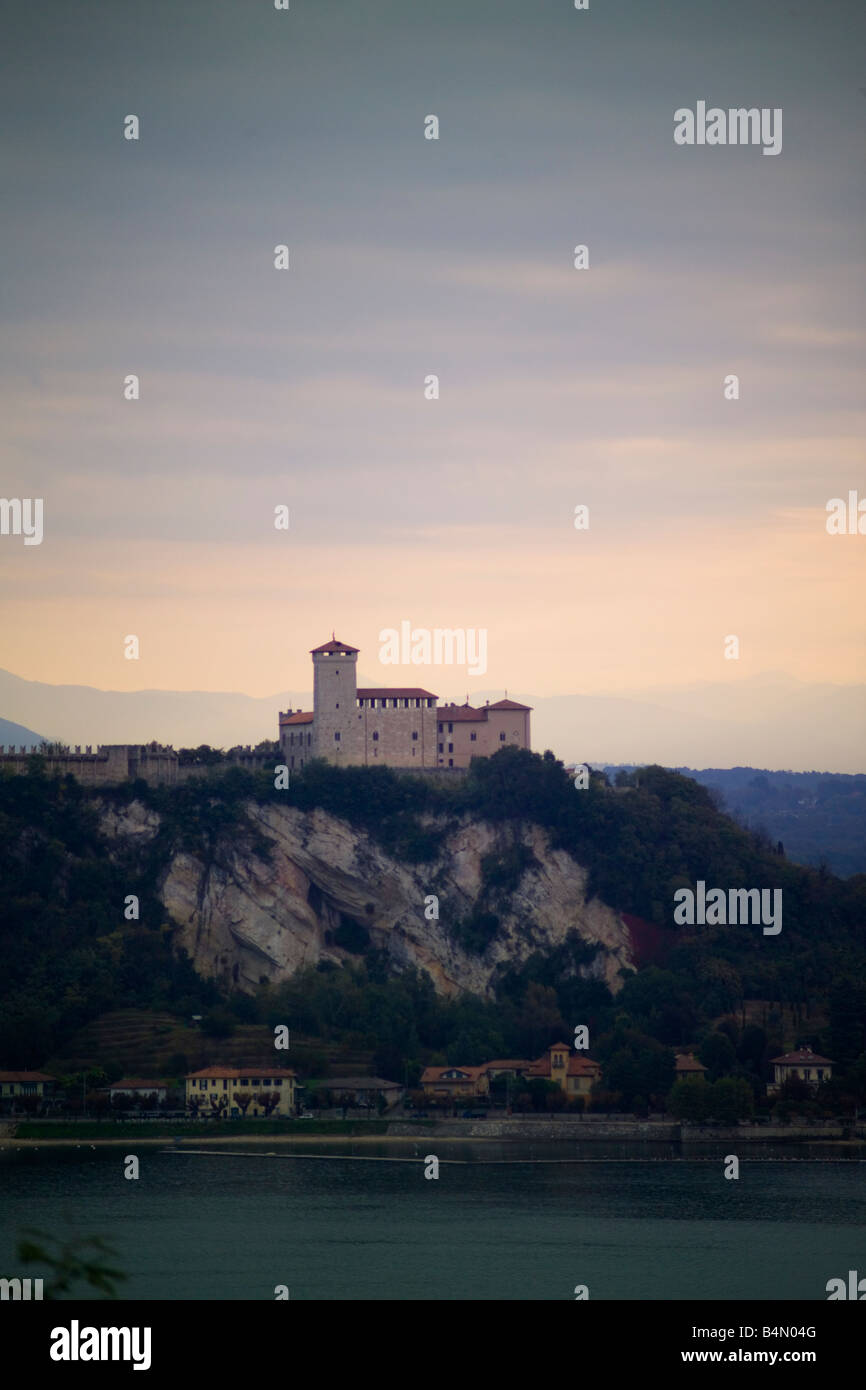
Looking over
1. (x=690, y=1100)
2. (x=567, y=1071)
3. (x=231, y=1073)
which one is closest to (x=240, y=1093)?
(x=231, y=1073)

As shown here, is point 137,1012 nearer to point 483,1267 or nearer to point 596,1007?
point 596,1007

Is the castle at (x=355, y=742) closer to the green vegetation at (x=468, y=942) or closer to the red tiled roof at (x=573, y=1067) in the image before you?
the green vegetation at (x=468, y=942)

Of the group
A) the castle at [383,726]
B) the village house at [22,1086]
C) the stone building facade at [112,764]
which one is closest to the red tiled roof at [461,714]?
the castle at [383,726]

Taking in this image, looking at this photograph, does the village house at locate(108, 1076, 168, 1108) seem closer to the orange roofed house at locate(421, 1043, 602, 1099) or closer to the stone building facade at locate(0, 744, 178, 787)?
the orange roofed house at locate(421, 1043, 602, 1099)

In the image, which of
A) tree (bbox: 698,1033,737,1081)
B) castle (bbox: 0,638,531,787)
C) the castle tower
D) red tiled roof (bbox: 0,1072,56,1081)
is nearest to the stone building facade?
castle (bbox: 0,638,531,787)
